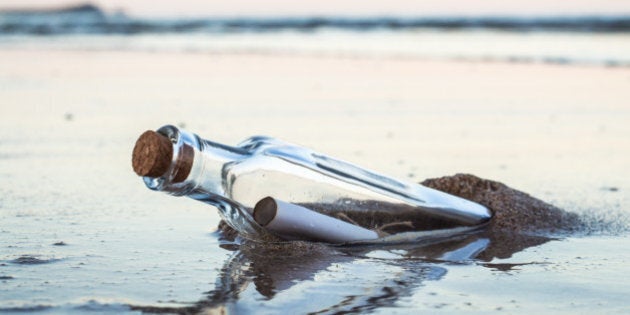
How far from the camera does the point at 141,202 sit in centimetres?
406

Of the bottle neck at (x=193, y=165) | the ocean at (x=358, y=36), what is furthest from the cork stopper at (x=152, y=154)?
the ocean at (x=358, y=36)

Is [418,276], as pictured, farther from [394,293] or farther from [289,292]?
[289,292]

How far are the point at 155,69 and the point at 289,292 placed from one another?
9.39m

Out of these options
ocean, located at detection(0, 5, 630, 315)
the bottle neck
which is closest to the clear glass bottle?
the bottle neck

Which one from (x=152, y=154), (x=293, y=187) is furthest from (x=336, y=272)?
(x=152, y=154)

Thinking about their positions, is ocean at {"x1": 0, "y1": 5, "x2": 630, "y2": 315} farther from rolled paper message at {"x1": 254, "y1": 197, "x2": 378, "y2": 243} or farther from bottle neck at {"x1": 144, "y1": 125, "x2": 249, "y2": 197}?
bottle neck at {"x1": 144, "y1": 125, "x2": 249, "y2": 197}

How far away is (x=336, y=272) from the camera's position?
2.84 metres

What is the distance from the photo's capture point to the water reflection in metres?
2.48

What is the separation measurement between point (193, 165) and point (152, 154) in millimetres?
159

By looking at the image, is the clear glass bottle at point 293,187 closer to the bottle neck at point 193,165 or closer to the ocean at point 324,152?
the bottle neck at point 193,165

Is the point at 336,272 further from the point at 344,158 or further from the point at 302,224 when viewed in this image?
the point at 344,158

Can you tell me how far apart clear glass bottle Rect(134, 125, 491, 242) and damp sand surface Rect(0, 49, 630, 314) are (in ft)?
0.36

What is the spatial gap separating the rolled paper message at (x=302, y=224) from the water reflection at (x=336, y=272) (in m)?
0.04

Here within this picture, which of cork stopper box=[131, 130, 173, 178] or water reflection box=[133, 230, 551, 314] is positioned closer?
water reflection box=[133, 230, 551, 314]
